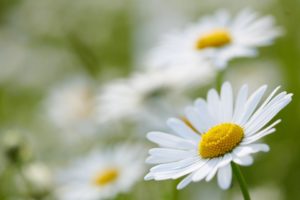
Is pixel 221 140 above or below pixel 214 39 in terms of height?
below

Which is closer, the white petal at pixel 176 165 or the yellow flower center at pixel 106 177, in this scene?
the white petal at pixel 176 165

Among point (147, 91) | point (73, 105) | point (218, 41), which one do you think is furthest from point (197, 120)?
point (73, 105)

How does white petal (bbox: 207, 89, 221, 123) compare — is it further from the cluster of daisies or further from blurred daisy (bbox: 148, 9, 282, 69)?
blurred daisy (bbox: 148, 9, 282, 69)

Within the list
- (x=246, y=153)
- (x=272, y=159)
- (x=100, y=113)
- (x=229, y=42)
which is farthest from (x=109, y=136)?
(x=246, y=153)

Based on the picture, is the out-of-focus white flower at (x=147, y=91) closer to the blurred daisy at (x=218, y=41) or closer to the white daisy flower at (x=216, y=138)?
the blurred daisy at (x=218, y=41)

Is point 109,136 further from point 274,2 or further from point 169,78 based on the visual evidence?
point 274,2

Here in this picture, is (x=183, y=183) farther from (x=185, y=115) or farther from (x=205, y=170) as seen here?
(x=185, y=115)

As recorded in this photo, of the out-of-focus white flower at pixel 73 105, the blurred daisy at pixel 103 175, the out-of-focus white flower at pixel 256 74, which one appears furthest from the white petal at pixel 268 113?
the out-of-focus white flower at pixel 73 105
